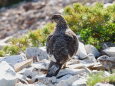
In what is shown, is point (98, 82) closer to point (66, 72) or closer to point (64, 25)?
point (66, 72)

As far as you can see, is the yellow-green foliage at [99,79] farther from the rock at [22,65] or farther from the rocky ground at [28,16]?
the rocky ground at [28,16]

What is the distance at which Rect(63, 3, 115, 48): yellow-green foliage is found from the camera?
12.3 m

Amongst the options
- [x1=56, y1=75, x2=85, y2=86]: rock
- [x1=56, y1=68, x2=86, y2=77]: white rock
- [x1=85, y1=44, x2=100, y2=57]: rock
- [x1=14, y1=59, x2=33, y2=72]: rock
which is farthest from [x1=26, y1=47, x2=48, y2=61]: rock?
[x1=56, y1=75, x2=85, y2=86]: rock

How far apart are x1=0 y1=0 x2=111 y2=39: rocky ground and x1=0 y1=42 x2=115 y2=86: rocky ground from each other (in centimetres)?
895

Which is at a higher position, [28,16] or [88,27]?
[88,27]

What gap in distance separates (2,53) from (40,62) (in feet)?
5.72

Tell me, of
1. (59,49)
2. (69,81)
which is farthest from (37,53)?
(69,81)

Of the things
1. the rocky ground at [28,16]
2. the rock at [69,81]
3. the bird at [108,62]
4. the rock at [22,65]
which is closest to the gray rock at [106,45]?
the bird at [108,62]

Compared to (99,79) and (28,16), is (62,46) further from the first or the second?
(28,16)

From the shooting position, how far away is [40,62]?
11102mm

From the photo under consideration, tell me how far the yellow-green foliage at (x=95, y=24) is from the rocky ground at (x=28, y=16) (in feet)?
23.5

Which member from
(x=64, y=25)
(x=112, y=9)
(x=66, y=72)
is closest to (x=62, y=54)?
(x=66, y=72)

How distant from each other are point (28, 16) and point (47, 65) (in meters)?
12.2

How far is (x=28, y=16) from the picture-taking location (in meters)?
22.8
